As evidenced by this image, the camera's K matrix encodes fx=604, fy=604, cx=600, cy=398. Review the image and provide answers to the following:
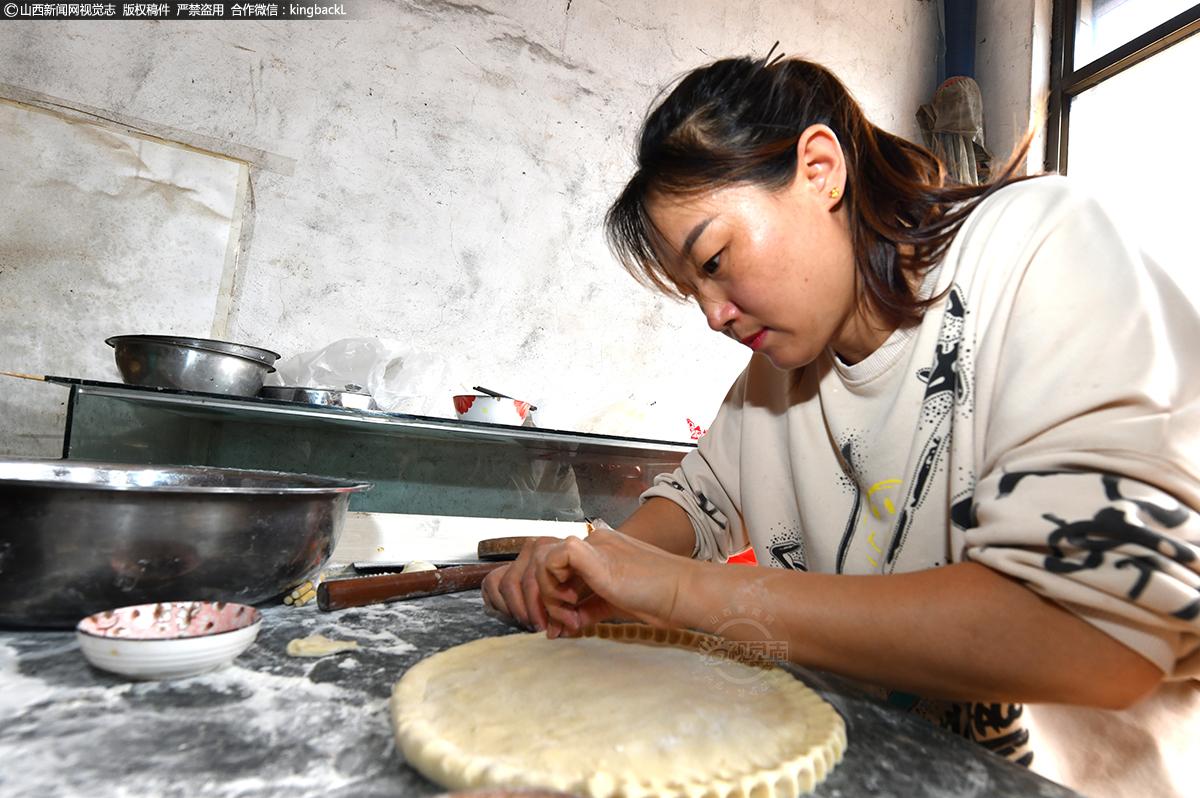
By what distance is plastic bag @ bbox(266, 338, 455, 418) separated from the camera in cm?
209

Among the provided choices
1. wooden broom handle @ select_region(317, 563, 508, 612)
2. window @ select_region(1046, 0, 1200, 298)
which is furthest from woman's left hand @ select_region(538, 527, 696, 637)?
window @ select_region(1046, 0, 1200, 298)

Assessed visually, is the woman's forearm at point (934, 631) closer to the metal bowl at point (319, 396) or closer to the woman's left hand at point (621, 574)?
the woman's left hand at point (621, 574)

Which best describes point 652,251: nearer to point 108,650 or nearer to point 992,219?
point 992,219

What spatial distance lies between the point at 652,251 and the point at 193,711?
40.4 inches

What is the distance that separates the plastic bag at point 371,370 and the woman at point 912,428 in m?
1.08

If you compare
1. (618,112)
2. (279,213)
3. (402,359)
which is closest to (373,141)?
(279,213)

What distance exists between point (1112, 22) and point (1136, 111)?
654mm

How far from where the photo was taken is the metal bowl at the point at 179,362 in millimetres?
1693

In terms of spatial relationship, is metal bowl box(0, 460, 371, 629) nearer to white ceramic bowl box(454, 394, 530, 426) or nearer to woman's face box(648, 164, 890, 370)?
woman's face box(648, 164, 890, 370)

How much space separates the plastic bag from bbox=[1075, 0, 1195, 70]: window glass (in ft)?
13.9

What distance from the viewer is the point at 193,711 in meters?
0.71

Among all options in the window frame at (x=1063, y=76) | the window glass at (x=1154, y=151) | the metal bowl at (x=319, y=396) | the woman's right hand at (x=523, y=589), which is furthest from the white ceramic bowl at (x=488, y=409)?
the window frame at (x=1063, y=76)

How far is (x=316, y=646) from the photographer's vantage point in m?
0.92

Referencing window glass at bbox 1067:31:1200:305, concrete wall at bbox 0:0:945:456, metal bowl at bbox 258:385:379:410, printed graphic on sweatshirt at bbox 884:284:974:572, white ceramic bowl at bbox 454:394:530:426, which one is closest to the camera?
printed graphic on sweatshirt at bbox 884:284:974:572
